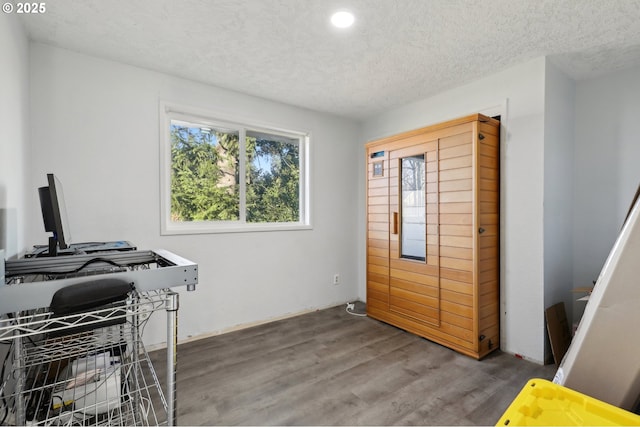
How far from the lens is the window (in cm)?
286

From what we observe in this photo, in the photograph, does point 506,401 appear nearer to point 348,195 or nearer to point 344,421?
point 344,421

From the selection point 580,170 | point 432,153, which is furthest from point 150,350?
point 580,170

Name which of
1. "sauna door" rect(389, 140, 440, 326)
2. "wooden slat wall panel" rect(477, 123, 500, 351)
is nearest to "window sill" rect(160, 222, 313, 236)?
"sauna door" rect(389, 140, 440, 326)

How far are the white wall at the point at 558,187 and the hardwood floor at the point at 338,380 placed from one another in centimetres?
78

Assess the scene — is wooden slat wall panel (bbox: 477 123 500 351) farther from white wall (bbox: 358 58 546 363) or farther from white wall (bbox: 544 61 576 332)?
white wall (bbox: 544 61 576 332)

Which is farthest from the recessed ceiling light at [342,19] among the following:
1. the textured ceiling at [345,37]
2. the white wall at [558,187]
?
the white wall at [558,187]

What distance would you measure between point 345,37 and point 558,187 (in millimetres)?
2206

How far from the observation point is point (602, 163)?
268 cm

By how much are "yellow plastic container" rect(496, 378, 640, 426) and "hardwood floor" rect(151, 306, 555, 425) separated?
1048mm

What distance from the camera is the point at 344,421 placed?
69.1 inches

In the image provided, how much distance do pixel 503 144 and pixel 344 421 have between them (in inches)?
99.2

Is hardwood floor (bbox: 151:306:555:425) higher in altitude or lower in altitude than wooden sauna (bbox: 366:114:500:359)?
lower

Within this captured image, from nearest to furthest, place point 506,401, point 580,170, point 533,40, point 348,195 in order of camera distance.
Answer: point 506,401 < point 533,40 < point 580,170 < point 348,195

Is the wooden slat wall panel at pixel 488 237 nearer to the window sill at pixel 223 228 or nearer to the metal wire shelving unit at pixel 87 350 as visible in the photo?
the window sill at pixel 223 228
